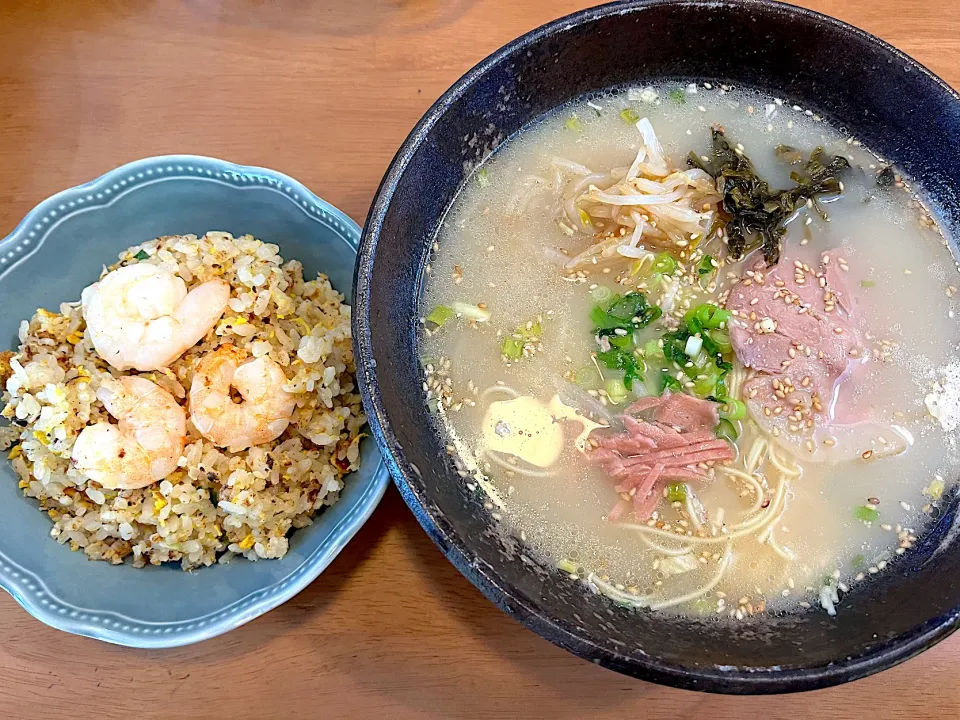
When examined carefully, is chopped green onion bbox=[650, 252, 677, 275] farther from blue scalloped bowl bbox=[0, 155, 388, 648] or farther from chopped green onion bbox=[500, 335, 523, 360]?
blue scalloped bowl bbox=[0, 155, 388, 648]

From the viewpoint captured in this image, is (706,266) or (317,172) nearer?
(706,266)

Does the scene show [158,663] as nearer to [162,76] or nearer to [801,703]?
[801,703]

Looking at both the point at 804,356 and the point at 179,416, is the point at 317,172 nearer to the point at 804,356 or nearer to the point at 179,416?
the point at 179,416

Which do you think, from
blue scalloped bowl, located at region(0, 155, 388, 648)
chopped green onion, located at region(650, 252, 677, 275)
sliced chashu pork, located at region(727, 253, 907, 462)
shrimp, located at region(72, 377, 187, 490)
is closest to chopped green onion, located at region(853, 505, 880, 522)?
sliced chashu pork, located at region(727, 253, 907, 462)

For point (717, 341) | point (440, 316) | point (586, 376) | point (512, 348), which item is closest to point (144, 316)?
point (440, 316)

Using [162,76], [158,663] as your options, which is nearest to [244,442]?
[158,663]
